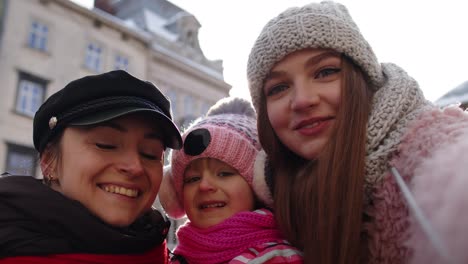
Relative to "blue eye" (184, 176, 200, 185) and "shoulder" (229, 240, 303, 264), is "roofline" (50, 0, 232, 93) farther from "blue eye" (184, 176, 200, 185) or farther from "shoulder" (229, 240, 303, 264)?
"shoulder" (229, 240, 303, 264)

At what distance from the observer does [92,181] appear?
5.27 feet

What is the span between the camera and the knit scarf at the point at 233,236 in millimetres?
1771

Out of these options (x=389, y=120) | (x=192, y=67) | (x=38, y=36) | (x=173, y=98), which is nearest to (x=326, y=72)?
(x=389, y=120)

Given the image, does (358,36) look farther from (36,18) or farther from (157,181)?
(36,18)

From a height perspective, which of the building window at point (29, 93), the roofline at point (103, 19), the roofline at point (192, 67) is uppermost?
the roofline at point (103, 19)

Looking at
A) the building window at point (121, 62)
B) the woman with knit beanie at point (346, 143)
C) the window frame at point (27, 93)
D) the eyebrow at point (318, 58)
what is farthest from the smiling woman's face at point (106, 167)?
the building window at point (121, 62)

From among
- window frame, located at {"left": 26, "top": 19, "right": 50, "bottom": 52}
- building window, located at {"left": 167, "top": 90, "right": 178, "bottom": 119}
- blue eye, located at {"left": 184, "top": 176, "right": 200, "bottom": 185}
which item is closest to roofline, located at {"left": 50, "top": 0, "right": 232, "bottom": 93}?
window frame, located at {"left": 26, "top": 19, "right": 50, "bottom": 52}

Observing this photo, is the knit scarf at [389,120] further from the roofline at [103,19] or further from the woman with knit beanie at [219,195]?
the roofline at [103,19]

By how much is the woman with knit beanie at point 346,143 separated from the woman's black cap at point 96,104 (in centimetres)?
48

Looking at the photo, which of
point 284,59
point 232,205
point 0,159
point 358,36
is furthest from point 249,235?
point 0,159

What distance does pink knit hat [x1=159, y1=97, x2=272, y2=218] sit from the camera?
6.64ft

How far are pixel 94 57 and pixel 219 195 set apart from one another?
45.6 ft

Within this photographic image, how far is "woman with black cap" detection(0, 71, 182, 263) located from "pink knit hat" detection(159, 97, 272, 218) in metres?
0.30

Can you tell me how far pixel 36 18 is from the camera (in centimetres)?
1323
